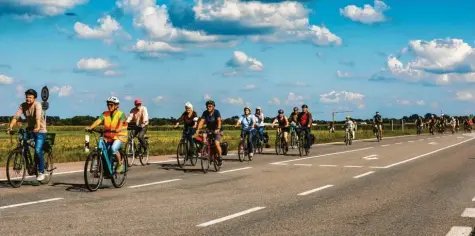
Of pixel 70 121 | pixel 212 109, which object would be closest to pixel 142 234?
pixel 212 109

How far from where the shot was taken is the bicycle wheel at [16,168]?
1095cm

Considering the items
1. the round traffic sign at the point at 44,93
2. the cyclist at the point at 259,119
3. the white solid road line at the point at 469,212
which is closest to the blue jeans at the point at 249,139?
the cyclist at the point at 259,119

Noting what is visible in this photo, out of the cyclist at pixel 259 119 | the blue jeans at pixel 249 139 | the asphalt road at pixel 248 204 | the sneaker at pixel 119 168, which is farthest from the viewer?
the cyclist at pixel 259 119

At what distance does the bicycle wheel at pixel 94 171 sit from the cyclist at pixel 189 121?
5587 millimetres

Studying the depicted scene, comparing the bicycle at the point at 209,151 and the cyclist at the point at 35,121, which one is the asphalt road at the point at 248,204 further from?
the cyclist at the point at 35,121

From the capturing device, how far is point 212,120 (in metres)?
14.9

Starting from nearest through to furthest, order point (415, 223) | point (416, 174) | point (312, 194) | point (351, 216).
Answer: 1. point (415, 223)
2. point (351, 216)
3. point (312, 194)
4. point (416, 174)

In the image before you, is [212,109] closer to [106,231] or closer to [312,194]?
[312,194]

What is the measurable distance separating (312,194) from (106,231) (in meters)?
4.79

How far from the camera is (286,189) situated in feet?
36.4

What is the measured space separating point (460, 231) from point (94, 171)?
669 cm

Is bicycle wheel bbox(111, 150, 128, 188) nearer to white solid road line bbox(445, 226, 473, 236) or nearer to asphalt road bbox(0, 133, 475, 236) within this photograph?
asphalt road bbox(0, 133, 475, 236)

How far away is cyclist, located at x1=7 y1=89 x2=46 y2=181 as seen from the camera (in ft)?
36.4

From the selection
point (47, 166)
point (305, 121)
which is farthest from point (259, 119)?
point (47, 166)
